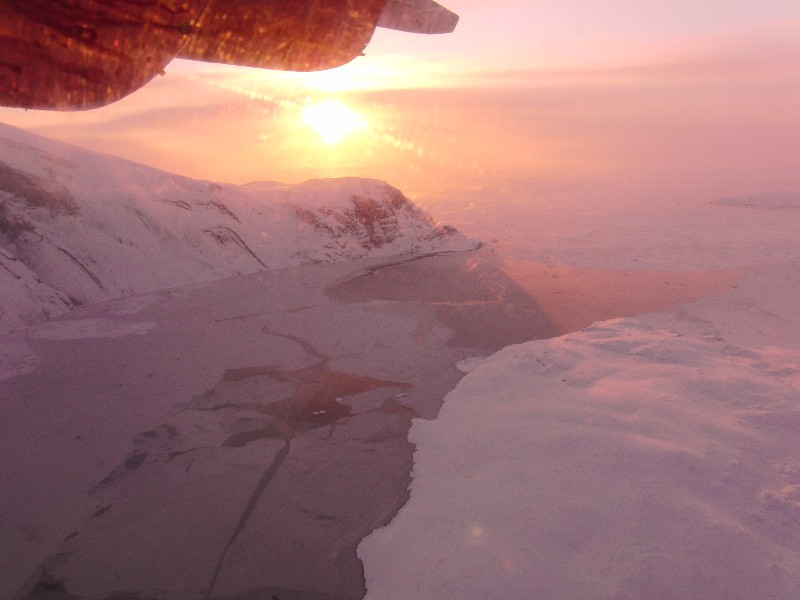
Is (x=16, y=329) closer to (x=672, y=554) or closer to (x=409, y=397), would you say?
(x=409, y=397)

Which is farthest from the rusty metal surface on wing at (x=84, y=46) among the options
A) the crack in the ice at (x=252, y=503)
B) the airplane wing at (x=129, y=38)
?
the crack in the ice at (x=252, y=503)

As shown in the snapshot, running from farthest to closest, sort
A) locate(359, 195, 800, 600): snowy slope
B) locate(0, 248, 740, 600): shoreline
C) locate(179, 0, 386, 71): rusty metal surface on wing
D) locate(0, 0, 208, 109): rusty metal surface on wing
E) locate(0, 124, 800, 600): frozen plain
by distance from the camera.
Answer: locate(0, 248, 740, 600): shoreline
locate(0, 124, 800, 600): frozen plain
locate(359, 195, 800, 600): snowy slope
locate(179, 0, 386, 71): rusty metal surface on wing
locate(0, 0, 208, 109): rusty metal surface on wing

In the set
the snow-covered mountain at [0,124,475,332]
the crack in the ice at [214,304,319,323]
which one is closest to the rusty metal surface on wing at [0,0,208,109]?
the crack in the ice at [214,304,319,323]

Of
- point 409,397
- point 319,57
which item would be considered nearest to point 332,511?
point 409,397

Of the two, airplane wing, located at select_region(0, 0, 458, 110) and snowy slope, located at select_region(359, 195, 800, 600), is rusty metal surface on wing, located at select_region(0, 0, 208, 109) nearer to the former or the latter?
airplane wing, located at select_region(0, 0, 458, 110)

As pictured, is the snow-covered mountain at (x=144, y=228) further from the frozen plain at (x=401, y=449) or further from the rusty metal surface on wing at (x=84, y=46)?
the rusty metal surface on wing at (x=84, y=46)
